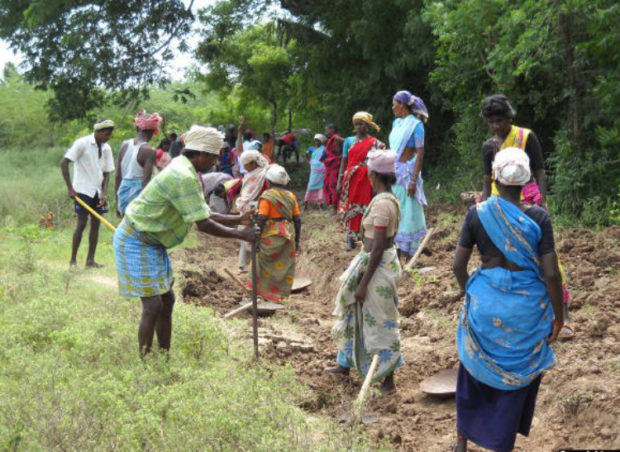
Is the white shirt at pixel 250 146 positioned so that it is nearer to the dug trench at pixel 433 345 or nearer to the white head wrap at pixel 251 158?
the dug trench at pixel 433 345

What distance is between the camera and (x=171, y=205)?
4.84 metres

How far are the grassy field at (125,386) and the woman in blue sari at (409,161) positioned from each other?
99.5 inches

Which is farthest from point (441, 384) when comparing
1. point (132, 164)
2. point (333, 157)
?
point (333, 157)

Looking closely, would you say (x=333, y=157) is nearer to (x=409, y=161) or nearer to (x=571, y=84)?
(x=571, y=84)

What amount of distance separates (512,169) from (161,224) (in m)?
2.36

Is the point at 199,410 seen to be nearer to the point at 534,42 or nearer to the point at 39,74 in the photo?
the point at 534,42

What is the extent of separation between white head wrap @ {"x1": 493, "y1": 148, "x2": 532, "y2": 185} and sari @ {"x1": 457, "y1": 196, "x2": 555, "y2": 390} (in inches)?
4.6

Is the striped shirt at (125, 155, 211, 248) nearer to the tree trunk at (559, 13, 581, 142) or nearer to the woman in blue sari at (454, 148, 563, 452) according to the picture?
the woman in blue sari at (454, 148, 563, 452)

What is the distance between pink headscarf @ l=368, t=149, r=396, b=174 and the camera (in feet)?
16.5

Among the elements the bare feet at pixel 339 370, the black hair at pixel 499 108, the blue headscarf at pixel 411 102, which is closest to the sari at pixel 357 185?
the blue headscarf at pixel 411 102

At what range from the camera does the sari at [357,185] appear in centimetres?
844

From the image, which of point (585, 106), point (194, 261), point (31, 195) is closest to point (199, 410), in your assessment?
point (194, 261)

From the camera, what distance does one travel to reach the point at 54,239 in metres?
11.3

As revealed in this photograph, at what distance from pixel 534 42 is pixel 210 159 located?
5.58 m
